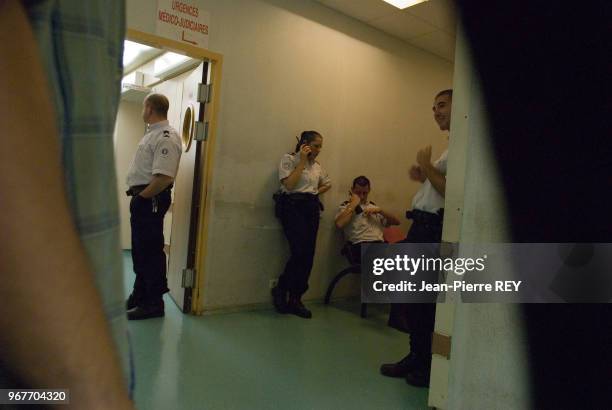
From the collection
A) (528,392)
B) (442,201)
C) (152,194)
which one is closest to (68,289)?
(528,392)

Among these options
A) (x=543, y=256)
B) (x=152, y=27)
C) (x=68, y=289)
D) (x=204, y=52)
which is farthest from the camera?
(x=204, y=52)

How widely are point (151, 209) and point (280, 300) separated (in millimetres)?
1256

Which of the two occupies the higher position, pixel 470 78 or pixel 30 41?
pixel 470 78

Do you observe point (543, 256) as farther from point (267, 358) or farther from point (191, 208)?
point (191, 208)

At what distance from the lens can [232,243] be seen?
324 cm

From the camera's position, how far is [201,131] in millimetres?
3059

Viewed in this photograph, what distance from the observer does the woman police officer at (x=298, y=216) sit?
3318 mm

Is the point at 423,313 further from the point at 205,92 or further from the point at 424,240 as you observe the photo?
the point at 205,92

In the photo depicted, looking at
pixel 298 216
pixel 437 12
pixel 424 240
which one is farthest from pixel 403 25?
pixel 424 240

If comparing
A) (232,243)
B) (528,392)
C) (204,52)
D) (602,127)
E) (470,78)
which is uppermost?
(204,52)

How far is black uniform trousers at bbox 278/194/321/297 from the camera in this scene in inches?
131

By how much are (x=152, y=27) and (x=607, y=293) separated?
9.47 ft

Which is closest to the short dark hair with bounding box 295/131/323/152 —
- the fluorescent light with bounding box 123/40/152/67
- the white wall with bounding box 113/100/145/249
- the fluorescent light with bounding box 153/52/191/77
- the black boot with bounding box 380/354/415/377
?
the fluorescent light with bounding box 153/52/191/77

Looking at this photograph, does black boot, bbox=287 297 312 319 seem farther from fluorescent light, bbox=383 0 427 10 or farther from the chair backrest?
fluorescent light, bbox=383 0 427 10
